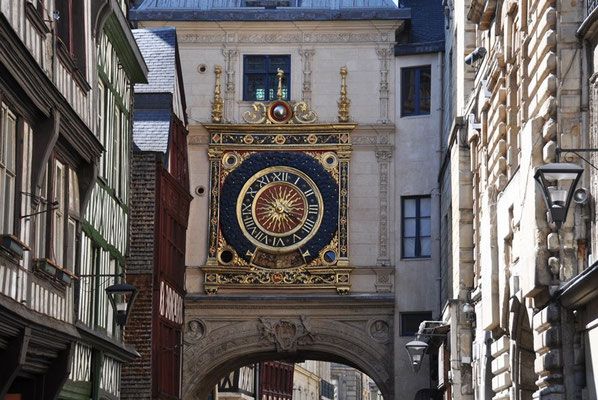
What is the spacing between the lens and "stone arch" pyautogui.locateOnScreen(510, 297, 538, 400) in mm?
16266

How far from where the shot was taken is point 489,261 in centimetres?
1803

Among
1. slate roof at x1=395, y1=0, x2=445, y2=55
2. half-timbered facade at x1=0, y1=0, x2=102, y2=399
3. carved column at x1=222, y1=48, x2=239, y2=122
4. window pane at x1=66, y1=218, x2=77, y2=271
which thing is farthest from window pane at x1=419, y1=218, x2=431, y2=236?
window pane at x1=66, y1=218, x2=77, y2=271

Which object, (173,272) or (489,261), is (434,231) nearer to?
(173,272)

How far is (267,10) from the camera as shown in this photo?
31.1 meters

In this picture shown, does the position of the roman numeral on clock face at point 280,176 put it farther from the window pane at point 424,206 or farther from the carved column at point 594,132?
the carved column at point 594,132

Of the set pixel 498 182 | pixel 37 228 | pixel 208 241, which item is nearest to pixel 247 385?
pixel 208 241

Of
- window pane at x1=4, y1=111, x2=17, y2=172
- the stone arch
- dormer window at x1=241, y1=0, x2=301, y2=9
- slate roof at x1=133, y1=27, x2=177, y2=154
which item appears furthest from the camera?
dormer window at x1=241, y1=0, x2=301, y2=9

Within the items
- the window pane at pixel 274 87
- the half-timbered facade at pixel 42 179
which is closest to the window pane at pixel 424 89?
the window pane at pixel 274 87

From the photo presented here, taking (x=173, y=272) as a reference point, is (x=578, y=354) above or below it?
below

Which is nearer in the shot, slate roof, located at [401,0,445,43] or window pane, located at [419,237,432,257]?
window pane, located at [419,237,432,257]

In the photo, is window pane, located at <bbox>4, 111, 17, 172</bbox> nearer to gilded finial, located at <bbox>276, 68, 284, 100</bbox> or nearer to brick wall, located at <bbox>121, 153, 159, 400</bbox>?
brick wall, located at <bbox>121, 153, 159, 400</bbox>

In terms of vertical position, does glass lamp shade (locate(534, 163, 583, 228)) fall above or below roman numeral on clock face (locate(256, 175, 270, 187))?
below

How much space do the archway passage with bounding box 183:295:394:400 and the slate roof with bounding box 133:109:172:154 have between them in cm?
441

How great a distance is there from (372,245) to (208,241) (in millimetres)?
3464
